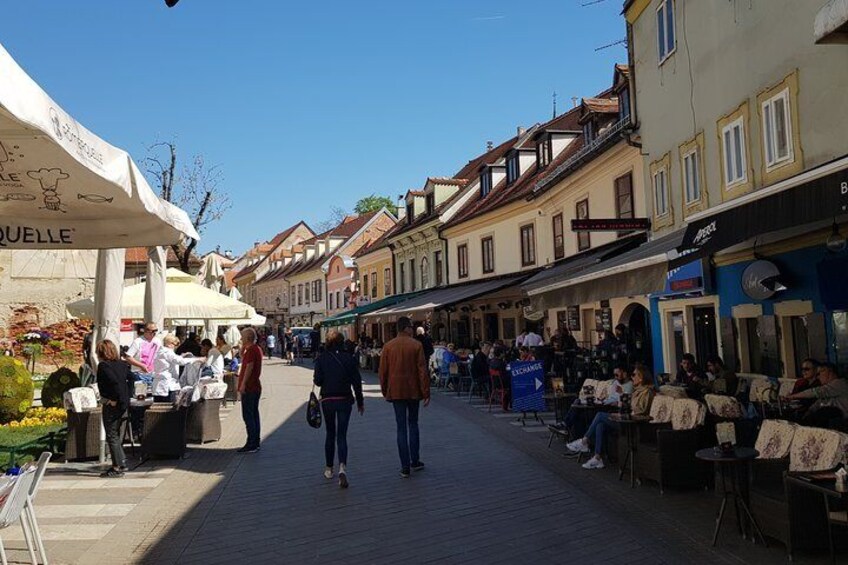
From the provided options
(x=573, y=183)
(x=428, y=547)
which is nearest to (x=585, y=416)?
(x=428, y=547)

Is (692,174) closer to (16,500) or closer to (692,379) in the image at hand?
(692,379)

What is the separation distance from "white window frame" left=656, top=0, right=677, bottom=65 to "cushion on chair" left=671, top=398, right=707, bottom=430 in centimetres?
859

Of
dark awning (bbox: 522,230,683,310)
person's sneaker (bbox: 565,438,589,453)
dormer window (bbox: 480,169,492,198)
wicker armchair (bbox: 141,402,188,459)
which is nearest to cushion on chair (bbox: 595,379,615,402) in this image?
person's sneaker (bbox: 565,438,589,453)

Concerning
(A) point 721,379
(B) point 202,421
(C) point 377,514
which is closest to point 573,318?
(A) point 721,379

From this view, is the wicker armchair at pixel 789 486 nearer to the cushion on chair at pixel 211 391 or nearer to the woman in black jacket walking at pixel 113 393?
the woman in black jacket walking at pixel 113 393

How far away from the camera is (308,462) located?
941cm

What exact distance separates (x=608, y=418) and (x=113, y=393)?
233 inches

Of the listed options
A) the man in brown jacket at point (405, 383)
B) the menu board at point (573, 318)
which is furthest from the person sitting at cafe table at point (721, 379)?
the menu board at point (573, 318)

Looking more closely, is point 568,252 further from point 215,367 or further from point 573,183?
point 215,367

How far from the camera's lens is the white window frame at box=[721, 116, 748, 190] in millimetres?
11062

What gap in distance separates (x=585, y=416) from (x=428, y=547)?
4.63 metres

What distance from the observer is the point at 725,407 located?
750 centimetres

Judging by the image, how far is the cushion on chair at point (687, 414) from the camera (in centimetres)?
732

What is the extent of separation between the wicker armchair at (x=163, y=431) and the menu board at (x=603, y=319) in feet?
37.6
